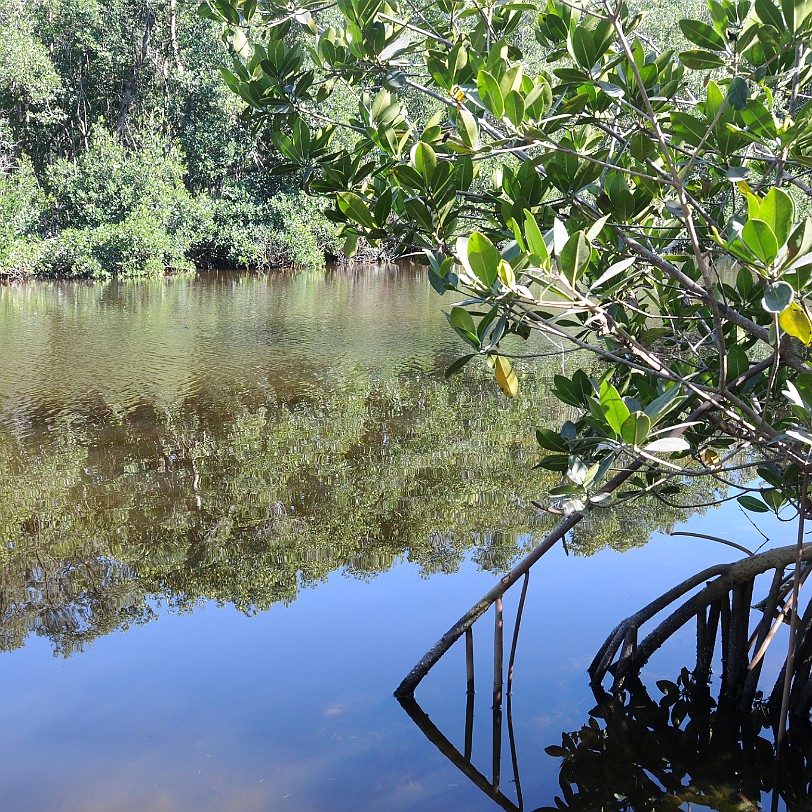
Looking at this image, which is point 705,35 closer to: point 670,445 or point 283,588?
point 670,445

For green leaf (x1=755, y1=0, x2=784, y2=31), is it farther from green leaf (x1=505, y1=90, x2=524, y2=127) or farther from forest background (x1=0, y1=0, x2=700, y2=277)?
forest background (x1=0, y1=0, x2=700, y2=277)

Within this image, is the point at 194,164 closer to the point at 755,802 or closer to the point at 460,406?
the point at 460,406

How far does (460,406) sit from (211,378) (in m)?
3.46

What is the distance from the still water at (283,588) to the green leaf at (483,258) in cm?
235

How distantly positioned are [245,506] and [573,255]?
16.2 feet

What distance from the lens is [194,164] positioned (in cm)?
2842

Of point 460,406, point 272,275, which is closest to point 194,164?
point 272,275

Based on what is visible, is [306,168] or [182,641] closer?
[306,168]

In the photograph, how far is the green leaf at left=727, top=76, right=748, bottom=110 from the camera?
94.9 inches

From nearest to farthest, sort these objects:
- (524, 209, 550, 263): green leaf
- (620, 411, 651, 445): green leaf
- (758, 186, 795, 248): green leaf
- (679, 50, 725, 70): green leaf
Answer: (758, 186, 795, 248): green leaf < (524, 209, 550, 263): green leaf < (620, 411, 651, 445): green leaf < (679, 50, 725, 70): green leaf

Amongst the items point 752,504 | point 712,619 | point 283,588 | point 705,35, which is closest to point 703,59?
point 705,35

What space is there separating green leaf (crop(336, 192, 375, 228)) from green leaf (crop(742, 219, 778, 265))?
126 centimetres

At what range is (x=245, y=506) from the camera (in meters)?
6.57

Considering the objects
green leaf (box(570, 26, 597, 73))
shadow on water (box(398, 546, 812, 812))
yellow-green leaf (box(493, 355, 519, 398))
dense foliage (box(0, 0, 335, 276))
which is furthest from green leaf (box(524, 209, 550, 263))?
dense foliage (box(0, 0, 335, 276))
